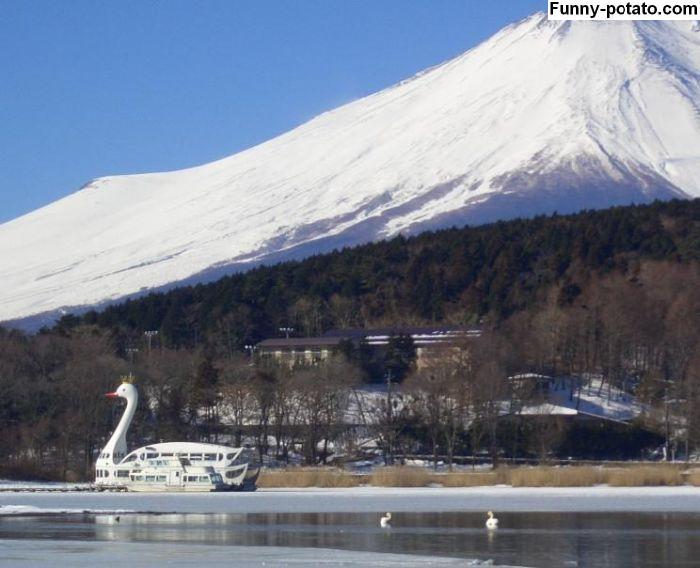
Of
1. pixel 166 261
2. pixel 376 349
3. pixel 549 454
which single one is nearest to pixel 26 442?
pixel 549 454

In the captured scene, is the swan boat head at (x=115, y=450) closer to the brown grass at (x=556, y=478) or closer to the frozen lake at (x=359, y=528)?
the frozen lake at (x=359, y=528)

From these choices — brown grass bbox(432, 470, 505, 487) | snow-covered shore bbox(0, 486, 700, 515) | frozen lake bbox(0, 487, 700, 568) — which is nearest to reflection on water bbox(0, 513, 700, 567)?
frozen lake bbox(0, 487, 700, 568)

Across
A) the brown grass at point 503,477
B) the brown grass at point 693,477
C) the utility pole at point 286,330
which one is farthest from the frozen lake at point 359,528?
the utility pole at point 286,330

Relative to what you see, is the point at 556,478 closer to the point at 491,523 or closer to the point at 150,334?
the point at 491,523

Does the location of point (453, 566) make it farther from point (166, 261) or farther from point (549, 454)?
point (166, 261)

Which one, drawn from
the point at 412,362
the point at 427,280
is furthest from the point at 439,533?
the point at 427,280

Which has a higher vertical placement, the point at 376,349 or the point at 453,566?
the point at 376,349

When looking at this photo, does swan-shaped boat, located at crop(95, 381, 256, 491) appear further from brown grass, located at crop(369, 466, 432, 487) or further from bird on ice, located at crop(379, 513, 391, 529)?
bird on ice, located at crop(379, 513, 391, 529)
